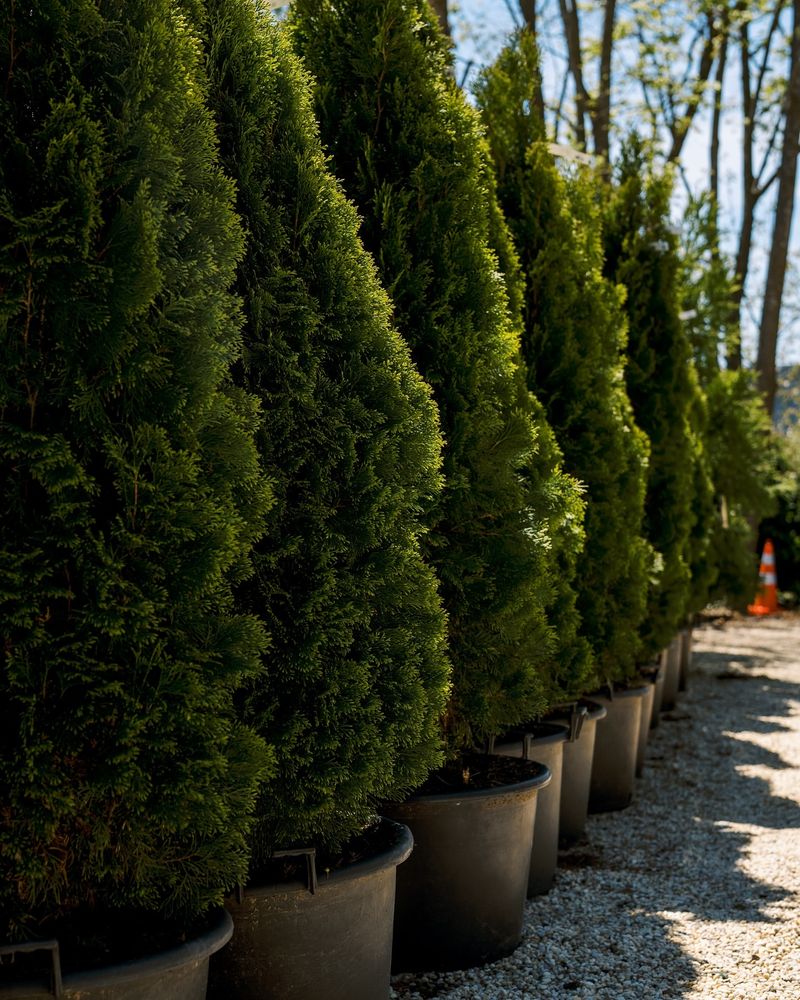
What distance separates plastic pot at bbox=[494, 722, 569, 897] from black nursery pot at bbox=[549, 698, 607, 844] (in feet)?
1.93

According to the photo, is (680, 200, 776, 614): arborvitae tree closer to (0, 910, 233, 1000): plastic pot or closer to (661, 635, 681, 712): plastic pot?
(661, 635, 681, 712): plastic pot

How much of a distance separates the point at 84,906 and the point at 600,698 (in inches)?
165

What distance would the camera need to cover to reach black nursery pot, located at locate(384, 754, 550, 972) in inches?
145

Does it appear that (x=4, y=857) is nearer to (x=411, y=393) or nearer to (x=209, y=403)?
(x=209, y=403)

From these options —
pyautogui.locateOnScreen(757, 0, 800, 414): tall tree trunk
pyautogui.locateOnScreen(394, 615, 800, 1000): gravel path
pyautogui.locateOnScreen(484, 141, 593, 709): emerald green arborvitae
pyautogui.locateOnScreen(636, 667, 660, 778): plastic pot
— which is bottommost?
pyautogui.locateOnScreen(394, 615, 800, 1000): gravel path

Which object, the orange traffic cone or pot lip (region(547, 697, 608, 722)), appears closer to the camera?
pot lip (region(547, 697, 608, 722))

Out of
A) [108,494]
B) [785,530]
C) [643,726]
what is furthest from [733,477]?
[108,494]

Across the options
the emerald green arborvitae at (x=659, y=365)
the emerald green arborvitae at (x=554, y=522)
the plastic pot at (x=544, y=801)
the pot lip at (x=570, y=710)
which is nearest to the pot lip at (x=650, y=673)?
the emerald green arborvitae at (x=659, y=365)

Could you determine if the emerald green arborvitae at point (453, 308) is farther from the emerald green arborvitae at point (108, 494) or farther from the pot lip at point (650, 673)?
the pot lip at point (650, 673)

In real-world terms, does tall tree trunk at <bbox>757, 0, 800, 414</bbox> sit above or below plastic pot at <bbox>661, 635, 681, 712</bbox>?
above

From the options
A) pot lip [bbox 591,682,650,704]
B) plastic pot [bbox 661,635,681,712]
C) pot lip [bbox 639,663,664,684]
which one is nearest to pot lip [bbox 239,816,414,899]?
pot lip [bbox 591,682,650,704]

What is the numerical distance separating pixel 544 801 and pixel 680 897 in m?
0.76

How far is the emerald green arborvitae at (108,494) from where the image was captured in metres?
2.22

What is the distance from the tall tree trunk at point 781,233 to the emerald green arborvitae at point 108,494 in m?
17.0
